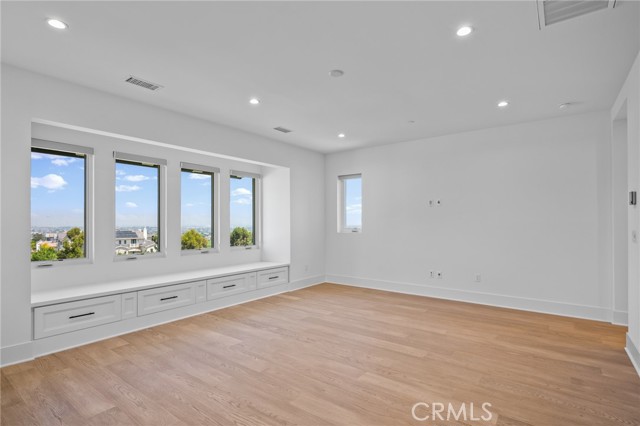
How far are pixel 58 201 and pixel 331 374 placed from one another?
3.79 meters

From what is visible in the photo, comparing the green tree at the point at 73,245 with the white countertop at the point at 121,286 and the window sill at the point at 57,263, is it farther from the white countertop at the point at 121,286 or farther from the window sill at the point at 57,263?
the white countertop at the point at 121,286

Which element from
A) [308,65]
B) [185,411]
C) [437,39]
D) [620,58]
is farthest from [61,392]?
[620,58]

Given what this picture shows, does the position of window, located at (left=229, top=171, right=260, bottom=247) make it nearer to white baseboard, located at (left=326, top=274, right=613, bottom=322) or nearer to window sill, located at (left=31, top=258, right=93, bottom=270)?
white baseboard, located at (left=326, top=274, right=613, bottom=322)

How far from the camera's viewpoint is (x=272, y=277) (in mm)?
5859

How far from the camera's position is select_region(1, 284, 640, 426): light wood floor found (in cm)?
225

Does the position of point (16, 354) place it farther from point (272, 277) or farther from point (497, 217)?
point (497, 217)

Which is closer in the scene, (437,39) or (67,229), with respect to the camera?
(437,39)

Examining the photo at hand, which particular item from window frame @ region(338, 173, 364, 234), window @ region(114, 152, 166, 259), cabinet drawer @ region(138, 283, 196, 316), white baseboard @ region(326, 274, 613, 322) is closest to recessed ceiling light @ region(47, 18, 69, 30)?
window @ region(114, 152, 166, 259)

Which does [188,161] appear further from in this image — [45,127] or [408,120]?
[408,120]

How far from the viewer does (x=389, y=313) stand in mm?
4652

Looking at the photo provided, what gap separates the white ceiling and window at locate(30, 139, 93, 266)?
3.57 ft

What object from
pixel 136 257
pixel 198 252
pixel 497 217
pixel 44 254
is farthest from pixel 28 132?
pixel 497 217

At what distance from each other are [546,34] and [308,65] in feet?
6.30

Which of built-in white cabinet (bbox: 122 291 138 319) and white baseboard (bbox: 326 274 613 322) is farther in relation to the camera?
white baseboard (bbox: 326 274 613 322)
